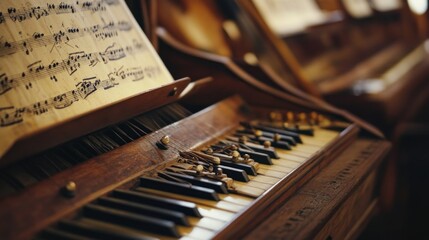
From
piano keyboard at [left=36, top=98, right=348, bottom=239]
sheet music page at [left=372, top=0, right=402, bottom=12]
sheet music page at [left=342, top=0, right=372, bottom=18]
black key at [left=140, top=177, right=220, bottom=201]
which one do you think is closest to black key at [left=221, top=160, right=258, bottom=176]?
piano keyboard at [left=36, top=98, right=348, bottom=239]

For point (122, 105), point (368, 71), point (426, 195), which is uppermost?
point (122, 105)

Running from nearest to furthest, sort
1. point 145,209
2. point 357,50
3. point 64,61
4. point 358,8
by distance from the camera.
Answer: point 145,209 → point 64,61 → point 357,50 → point 358,8

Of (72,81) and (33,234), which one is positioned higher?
(72,81)

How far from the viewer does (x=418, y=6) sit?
5855 millimetres

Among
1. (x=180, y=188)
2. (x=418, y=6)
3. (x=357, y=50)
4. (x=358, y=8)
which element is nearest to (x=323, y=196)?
(x=180, y=188)

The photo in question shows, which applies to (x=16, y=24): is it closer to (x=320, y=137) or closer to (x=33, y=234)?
(x=33, y=234)

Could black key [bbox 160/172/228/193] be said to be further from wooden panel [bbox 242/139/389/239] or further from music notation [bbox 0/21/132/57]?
music notation [bbox 0/21/132/57]

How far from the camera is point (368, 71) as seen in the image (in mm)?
3764

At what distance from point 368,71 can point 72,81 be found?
8.86 ft

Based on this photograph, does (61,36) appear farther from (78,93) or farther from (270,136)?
(270,136)

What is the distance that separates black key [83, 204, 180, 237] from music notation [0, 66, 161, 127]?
0.31 m

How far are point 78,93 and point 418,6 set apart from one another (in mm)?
5228

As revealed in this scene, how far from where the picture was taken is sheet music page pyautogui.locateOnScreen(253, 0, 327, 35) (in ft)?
12.4

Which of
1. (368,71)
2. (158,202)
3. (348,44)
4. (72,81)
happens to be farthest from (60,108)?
(348,44)
